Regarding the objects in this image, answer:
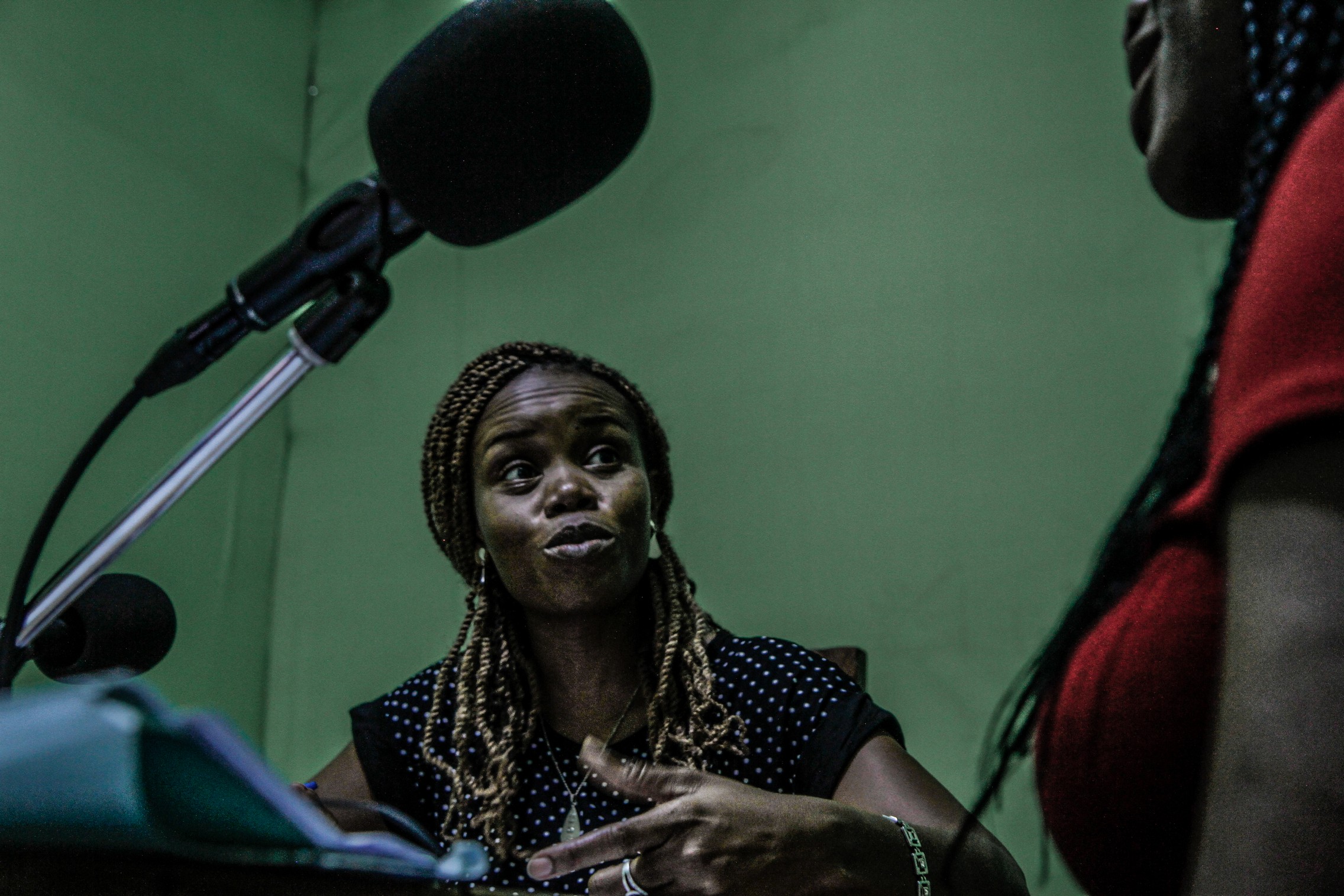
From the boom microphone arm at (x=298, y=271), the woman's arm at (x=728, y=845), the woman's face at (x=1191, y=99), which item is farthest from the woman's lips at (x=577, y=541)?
the woman's face at (x=1191, y=99)

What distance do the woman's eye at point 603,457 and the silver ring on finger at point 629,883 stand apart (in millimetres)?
696

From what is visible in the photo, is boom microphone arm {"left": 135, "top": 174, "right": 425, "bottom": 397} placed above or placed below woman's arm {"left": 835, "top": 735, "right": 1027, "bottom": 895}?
above

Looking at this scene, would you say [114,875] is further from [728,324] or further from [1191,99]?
[728,324]

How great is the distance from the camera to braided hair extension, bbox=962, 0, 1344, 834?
0.46m

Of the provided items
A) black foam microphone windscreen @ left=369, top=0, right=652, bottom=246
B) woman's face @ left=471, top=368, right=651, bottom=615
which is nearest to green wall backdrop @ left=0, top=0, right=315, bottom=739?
woman's face @ left=471, top=368, right=651, bottom=615

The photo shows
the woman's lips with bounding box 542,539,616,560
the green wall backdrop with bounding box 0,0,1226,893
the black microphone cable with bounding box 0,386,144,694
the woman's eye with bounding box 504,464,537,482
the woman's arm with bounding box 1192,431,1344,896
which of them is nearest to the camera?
the woman's arm with bounding box 1192,431,1344,896

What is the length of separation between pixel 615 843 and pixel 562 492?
0.62 metres

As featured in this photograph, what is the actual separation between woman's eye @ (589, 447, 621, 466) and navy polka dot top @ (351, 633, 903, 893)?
0.26 metres

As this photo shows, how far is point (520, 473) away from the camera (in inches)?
54.7

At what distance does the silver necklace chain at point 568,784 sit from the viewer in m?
1.20

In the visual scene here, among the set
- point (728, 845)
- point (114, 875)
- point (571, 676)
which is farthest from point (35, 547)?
point (571, 676)

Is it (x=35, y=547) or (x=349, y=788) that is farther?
(x=349, y=788)

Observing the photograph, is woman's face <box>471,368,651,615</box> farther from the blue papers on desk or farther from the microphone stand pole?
the blue papers on desk

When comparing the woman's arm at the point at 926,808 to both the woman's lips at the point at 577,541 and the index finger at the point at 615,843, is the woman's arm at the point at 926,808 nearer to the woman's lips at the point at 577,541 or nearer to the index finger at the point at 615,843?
the index finger at the point at 615,843
